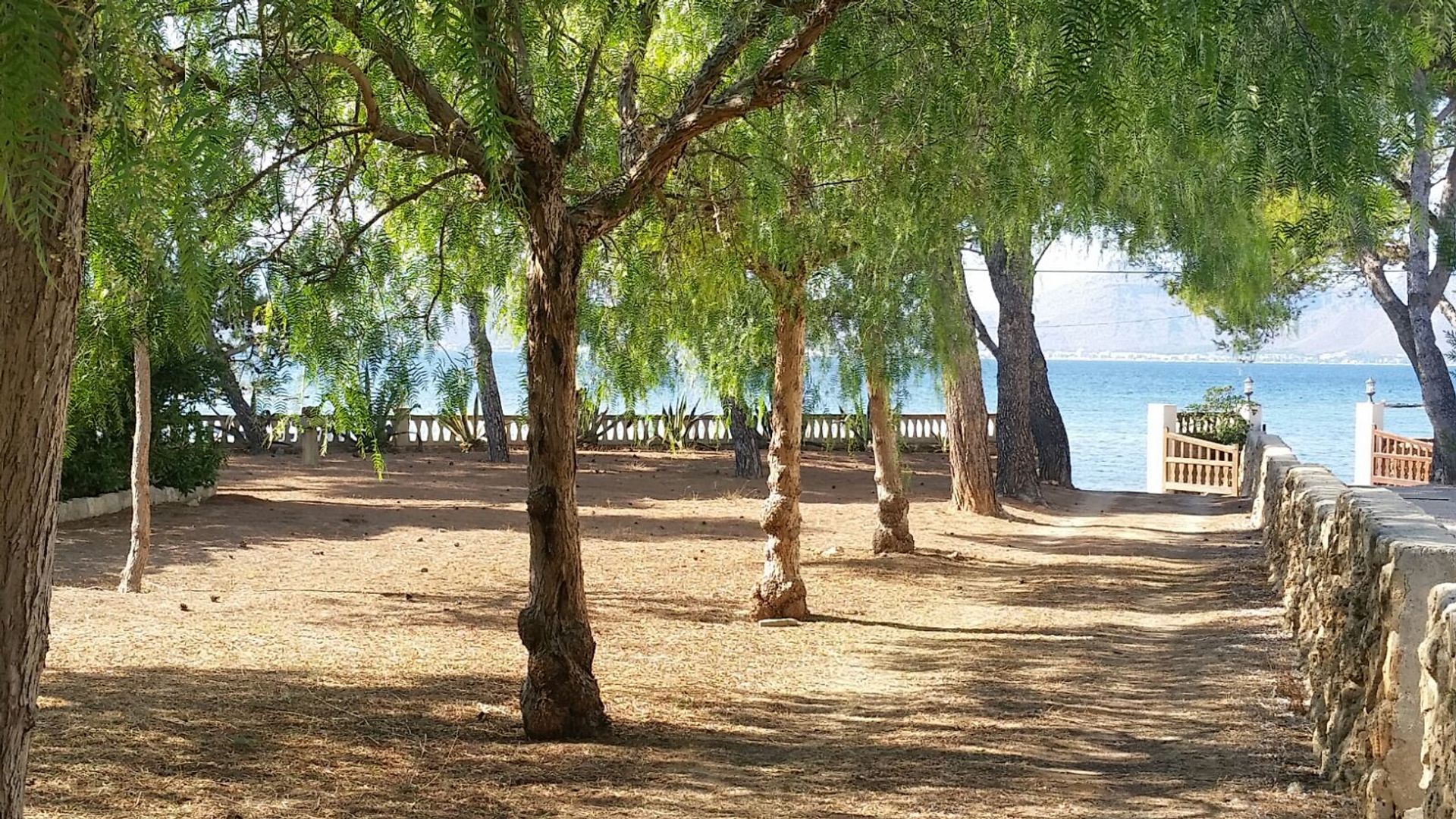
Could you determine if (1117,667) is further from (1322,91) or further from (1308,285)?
(1308,285)

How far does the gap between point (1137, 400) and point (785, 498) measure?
3734 inches

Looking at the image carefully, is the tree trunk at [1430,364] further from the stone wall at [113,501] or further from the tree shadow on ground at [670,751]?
the stone wall at [113,501]

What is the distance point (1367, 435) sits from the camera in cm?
2228

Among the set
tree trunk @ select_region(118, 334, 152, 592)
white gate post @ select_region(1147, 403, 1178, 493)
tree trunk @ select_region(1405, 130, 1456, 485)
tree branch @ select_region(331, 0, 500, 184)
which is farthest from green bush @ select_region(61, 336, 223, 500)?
tree trunk @ select_region(1405, 130, 1456, 485)

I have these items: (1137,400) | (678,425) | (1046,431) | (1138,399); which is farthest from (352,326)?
(1138,399)

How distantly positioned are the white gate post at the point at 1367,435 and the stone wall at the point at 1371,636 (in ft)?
50.7

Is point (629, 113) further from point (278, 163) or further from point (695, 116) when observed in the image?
point (278, 163)

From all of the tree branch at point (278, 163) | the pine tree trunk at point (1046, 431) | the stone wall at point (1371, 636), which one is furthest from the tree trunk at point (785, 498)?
the pine tree trunk at point (1046, 431)

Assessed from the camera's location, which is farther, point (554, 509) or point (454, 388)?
point (554, 509)

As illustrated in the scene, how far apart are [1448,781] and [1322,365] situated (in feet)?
671

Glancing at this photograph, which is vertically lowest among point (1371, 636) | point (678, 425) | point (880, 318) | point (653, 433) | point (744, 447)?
point (1371, 636)

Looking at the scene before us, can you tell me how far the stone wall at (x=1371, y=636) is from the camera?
4.57 metres

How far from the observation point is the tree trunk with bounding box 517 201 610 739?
6355 mm

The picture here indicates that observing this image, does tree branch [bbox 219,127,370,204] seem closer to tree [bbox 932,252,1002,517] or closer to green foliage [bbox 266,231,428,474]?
green foliage [bbox 266,231,428,474]
